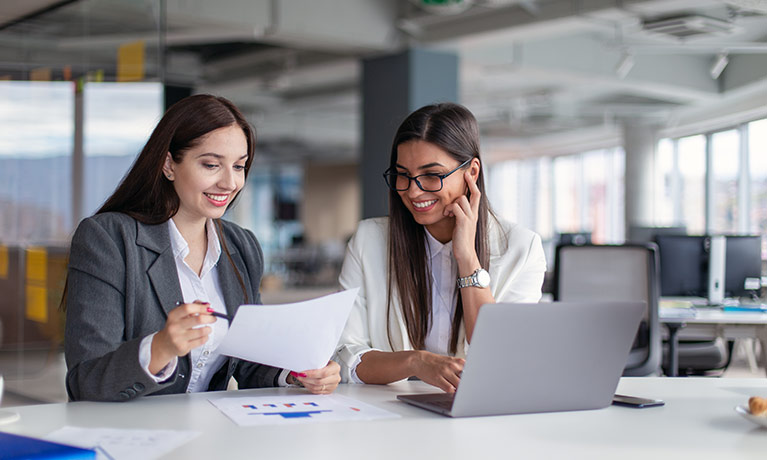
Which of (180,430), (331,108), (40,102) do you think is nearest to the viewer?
(180,430)

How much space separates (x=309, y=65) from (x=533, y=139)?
27.4 feet

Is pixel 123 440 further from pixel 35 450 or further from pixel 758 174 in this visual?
pixel 758 174

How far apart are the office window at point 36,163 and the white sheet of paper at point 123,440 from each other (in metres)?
4.38

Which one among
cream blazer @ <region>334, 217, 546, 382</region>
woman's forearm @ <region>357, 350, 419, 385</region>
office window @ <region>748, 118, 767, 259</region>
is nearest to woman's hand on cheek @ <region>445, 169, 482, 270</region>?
cream blazer @ <region>334, 217, 546, 382</region>

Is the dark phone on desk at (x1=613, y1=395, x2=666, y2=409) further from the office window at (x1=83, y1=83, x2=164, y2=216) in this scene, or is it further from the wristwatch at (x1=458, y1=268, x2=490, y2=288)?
the office window at (x1=83, y1=83, x2=164, y2=216)

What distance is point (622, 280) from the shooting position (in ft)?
13.0

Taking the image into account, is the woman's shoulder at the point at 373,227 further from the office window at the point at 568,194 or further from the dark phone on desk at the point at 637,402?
the office window at the point at 568,194

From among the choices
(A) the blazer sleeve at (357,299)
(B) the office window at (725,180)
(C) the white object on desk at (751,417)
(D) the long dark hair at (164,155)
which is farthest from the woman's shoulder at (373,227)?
(B) the office window at (725,180)

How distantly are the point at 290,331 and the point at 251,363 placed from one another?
0.59 m

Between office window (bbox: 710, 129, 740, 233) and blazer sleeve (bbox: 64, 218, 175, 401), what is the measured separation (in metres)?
10.8

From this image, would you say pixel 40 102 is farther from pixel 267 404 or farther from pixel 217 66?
pixel 217 66

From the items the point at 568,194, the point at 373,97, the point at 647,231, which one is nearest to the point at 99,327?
the point at 647,231

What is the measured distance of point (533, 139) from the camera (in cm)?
1655

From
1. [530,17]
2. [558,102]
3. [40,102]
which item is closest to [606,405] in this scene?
[40,102]
